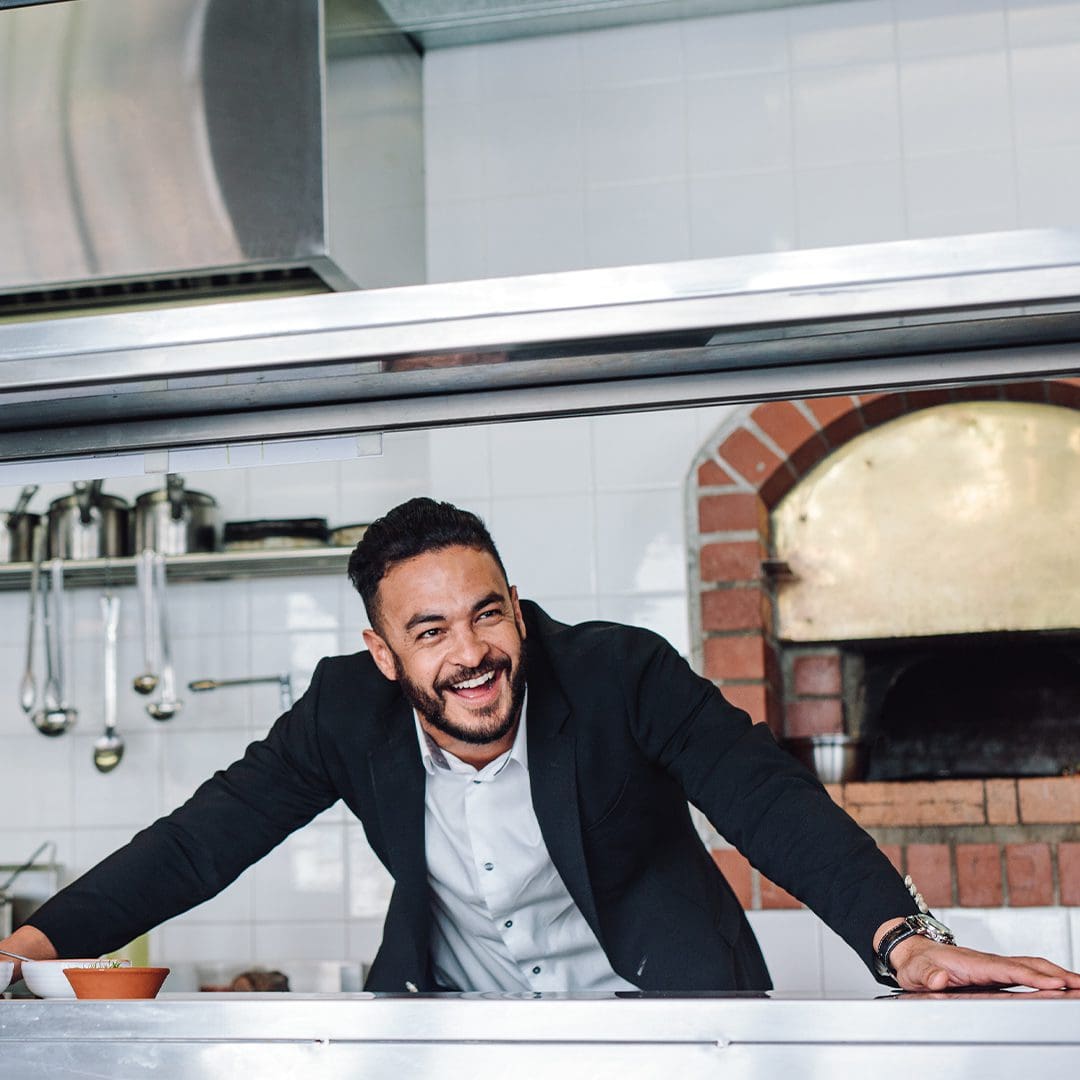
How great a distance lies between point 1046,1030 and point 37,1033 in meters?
0.79

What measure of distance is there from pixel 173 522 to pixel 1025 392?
6.37ft

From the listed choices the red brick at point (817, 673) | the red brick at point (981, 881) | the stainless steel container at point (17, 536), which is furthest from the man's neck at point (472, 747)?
the stainless steel container at point (17, 536)

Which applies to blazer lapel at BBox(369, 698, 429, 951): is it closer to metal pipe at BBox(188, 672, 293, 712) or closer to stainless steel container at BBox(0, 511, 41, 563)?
metal pipe at BBox(188, 672, 293, 712)

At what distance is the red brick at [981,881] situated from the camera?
3.03 meters

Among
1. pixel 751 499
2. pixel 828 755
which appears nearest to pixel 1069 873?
pixel 828 755

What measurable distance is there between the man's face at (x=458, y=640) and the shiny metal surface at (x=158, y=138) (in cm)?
112

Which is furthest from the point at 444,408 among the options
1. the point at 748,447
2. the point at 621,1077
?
the point at 748,447

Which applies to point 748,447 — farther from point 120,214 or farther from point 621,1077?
point 621,1077

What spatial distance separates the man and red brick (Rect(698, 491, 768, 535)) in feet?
3.86

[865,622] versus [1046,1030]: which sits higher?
[865,622]

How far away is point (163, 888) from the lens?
1.79 m

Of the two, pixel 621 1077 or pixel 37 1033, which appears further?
pixel 37 1033

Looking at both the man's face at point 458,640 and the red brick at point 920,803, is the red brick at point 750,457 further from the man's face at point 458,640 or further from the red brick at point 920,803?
the man's face at point 458,640

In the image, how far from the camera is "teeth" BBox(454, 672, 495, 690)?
1785 mm
